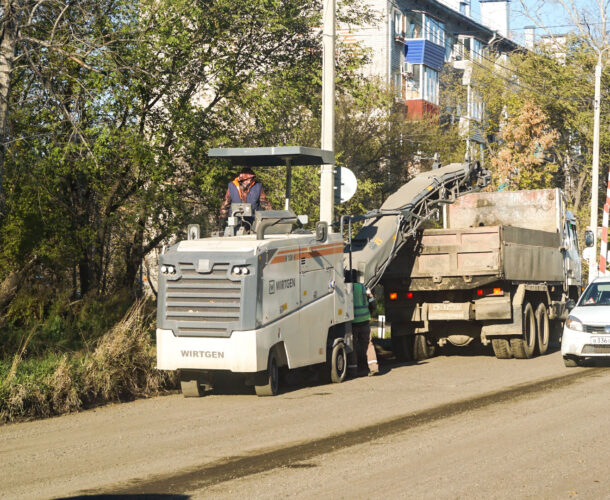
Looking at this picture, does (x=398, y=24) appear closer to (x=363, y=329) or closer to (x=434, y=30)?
(x=434, y=30)

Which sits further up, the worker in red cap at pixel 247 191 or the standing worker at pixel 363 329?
→ the worker in red cap at pixel 247 191

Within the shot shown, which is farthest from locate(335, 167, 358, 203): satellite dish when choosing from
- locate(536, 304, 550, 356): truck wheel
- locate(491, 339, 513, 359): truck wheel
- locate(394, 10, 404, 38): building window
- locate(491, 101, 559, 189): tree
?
locate(394, 10, 404, 38): building window

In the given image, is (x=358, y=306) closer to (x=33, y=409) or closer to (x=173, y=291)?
(x=173, y=291)

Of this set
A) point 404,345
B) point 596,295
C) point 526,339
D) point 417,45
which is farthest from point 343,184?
point 417,45

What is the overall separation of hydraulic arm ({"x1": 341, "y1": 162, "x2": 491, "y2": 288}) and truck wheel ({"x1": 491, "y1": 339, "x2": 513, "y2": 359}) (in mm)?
2563

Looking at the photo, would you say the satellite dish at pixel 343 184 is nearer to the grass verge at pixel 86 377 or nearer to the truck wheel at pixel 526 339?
the truck wheel at pixel 526 339

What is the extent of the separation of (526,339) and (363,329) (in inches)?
164

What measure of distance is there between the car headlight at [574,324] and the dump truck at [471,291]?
1.15 meters

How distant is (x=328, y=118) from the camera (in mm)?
17500

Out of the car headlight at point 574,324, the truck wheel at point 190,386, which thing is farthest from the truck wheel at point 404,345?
the truck wheel at point 190,386

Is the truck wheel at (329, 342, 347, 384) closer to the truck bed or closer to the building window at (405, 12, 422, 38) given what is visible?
the truck bed

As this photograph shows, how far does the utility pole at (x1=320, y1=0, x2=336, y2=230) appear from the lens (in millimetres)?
17125

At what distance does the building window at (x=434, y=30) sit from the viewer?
52891mm

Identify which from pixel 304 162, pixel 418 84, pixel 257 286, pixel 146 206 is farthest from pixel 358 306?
pixel 418 84
